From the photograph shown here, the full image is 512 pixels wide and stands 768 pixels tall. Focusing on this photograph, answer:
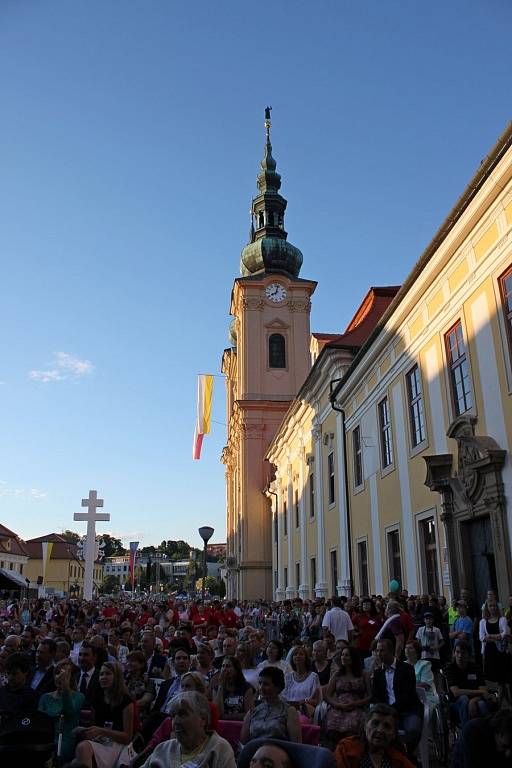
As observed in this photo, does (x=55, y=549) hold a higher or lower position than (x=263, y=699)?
higher

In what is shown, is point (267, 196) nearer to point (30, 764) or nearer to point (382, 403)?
point (382, 403)

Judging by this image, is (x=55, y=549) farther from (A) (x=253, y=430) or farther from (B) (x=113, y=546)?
(B) (x=113, y=546)

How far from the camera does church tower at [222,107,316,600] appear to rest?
45.5 meters

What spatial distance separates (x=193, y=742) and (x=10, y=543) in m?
83.1

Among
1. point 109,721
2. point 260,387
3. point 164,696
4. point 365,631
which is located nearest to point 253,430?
point 260,387

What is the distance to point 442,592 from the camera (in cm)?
1511

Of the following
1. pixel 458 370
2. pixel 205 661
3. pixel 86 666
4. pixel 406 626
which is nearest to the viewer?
pixel 205 661

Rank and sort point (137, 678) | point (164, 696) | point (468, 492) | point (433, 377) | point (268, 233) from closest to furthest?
point (164, 696)
point (137, 678)
point (468, 492)
point (433, 377)
point (268, 233)

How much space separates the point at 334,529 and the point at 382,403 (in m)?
7.60

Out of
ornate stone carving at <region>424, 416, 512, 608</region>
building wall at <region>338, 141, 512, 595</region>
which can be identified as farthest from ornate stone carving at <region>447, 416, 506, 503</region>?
building wall at <region>338, 141, 512, 595</region>

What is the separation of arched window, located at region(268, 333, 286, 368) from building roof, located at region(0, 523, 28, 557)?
4242 cm

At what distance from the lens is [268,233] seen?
5544 centimetres

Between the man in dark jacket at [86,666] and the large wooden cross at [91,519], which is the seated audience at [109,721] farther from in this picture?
the large wooden cross at [91,519]

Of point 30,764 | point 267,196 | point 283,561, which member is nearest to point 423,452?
point 30,764
